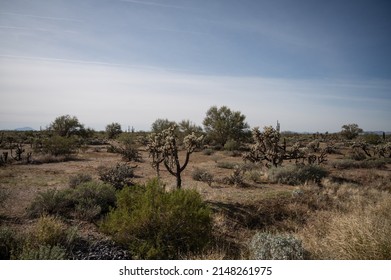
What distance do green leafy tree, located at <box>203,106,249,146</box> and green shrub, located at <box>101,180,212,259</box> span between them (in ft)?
93.1

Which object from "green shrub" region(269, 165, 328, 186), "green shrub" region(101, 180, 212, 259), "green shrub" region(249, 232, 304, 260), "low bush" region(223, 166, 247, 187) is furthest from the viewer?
"green shrub" region(269, 165, 328, 186)

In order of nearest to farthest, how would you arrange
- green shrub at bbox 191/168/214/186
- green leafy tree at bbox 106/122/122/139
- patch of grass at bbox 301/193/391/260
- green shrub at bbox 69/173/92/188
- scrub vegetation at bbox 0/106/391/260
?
patch of grass at bbox 301/193/391/260 < scrub vegetation at bbox 0/106/391/260 < green shrub at bbox 69/173/92/188 < green shrub at bbox 191/168/214/186 < green leafy tree at bbox 106/122/122/139

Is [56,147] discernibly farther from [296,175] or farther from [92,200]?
[296,175]

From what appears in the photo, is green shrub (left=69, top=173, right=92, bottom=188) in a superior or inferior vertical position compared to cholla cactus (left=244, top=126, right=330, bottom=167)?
inferior

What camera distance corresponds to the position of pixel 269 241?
5.25 metres

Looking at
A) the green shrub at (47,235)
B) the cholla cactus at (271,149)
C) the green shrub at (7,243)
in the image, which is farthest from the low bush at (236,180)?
the green shrub at (7,243)

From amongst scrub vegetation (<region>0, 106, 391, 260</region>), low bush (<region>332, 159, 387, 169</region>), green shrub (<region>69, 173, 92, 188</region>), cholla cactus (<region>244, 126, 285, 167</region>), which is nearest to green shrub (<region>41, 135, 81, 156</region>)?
scrub vegetation (<region>0, 106, 391, 260</region>)

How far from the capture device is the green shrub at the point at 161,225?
560 cm

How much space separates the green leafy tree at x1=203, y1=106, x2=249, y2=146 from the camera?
34531 mm

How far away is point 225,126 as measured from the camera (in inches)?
1357

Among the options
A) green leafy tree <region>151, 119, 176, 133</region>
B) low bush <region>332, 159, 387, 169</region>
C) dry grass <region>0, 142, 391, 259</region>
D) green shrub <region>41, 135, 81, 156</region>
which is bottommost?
dry grass <region>0, 142, 391, 259</region>

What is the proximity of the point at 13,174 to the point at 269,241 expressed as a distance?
13.8 metres

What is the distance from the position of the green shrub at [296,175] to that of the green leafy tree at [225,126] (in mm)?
19167

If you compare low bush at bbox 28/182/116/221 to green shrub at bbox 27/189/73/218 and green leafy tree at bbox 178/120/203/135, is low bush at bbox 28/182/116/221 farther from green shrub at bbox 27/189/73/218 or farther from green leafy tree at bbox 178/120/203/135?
green leafy tree at bbox 178/120/203/135
